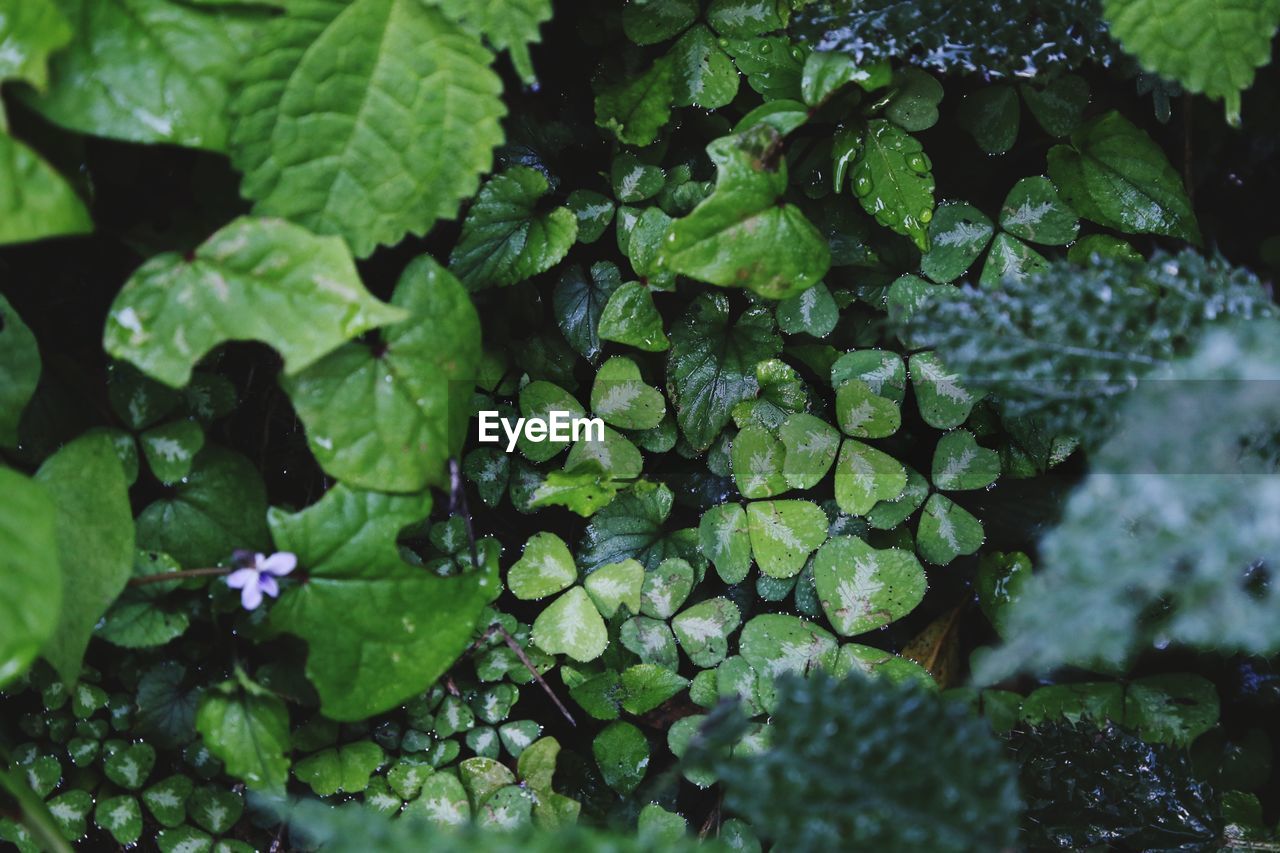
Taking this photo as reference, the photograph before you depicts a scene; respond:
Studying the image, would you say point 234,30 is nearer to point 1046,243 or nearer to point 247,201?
Answer: point 247,201

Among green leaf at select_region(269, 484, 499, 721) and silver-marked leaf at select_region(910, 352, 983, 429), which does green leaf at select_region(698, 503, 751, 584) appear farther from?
green leaf at select_region(269, 484, 499, 721)

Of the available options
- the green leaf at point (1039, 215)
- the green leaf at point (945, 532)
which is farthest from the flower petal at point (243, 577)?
the green leaf at point (1039, 215)

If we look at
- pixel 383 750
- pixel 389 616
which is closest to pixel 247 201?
pixel 389 616

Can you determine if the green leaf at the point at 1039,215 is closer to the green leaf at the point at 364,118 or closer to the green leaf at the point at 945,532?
the green leaf at the point at 945,532

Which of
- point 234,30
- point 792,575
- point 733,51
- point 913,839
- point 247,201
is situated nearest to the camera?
point 913,839

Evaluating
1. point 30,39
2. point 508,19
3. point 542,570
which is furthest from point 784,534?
point 30,39

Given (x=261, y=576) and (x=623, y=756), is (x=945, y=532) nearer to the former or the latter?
(x=623, y=756)
